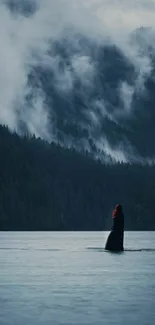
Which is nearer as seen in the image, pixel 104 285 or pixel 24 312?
pixel 24 312

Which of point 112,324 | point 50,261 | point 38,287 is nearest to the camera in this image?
point 112,324

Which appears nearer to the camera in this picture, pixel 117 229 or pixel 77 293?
pixel 77 293

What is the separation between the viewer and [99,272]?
11962 cm

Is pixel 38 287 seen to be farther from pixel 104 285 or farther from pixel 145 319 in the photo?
pixel 145 319

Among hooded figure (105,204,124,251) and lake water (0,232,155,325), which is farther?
hooded figure (105,204,124,251)

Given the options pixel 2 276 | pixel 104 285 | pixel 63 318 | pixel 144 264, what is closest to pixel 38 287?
pixel 104 285

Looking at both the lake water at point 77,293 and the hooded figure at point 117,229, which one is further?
the hooded figure at point 117,229

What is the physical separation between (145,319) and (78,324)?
5.62 meters

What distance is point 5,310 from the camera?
75000mm

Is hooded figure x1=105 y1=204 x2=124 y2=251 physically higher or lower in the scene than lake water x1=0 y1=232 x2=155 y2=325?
higher

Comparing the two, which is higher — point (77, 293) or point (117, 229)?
point (117, 229)

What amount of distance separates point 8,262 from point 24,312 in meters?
67.8

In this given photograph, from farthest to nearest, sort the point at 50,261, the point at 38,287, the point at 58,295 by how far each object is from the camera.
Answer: the point at 50,261
the point at 38,287
the point at 58,295

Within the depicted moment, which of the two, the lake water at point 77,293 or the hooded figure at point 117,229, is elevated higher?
the hooded figure at point 117,229
